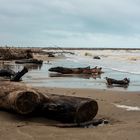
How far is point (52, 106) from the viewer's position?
9.23 m

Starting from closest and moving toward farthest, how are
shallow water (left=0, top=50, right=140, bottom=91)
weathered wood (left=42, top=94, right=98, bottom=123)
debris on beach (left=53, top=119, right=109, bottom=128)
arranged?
debris on beach (left=53, top=119, right=109, bottom=128)
weathered wood (left=42, top=94, right=98, bottom=123)
shallow water (left=0, top=50, right=140, bottom=91)

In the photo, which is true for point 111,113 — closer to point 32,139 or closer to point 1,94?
point 1,94

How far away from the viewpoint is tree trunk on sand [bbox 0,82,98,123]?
9016 mm

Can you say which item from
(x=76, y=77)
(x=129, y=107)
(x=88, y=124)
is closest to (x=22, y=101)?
(x=88, y=124)

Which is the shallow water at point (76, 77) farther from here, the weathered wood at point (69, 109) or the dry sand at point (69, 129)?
the weathered wood at point (69, 109)

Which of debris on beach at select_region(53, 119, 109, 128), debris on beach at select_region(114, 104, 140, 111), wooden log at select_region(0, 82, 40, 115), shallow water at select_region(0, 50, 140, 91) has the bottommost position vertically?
debris on beach at select_region(53, 119, 109, 128)

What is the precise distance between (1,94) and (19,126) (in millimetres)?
1724

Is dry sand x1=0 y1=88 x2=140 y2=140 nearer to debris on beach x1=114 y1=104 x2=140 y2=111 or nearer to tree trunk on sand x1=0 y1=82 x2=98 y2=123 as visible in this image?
tree trunk on sand x1=0 y1=82 x2=98 y2=123

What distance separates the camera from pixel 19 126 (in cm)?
838

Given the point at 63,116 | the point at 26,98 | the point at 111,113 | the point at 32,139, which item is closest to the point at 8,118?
the point at 26,98

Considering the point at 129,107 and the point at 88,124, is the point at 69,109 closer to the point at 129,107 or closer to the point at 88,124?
the point at 88,124

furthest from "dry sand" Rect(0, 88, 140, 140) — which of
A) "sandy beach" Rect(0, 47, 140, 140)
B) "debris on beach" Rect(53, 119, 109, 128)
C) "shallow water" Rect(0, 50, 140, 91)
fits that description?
"shallow water" Rect(0, 50, 140, 91)

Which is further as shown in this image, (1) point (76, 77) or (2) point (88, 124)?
(1) point (76, 77)

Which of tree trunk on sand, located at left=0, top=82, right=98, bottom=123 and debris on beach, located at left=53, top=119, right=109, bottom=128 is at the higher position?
tree trunk on sand, located at left=0, top=82, right=98, bottom=123
